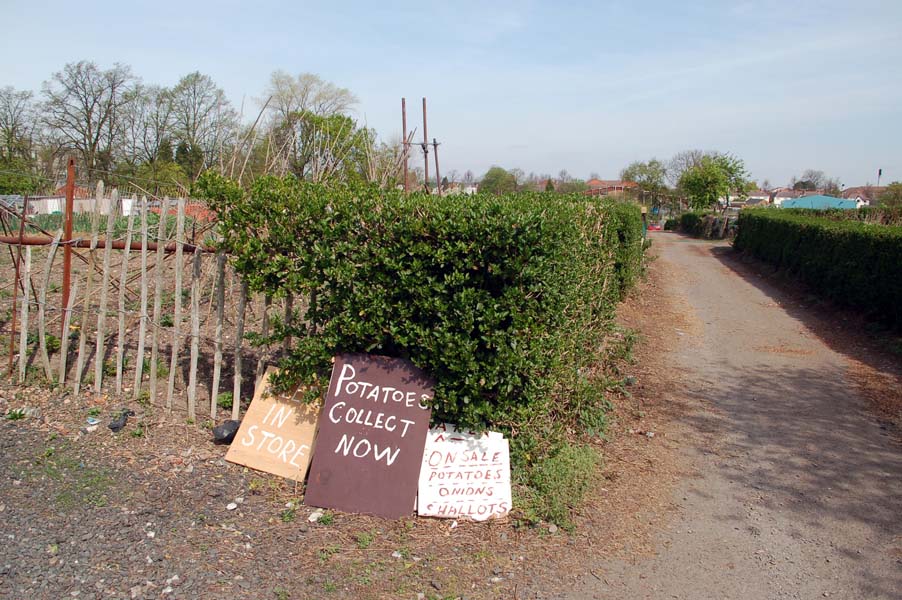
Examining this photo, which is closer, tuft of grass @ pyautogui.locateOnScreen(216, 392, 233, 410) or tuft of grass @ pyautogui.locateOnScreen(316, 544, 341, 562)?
tuft of grass @ pyautogui.locateOnScreen(316, 544, 341, 562)

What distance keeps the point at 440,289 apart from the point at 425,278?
133 millimetres

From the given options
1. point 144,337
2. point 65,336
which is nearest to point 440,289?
point 144,337

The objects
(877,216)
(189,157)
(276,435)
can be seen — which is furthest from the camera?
(189,157)

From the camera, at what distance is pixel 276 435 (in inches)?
187

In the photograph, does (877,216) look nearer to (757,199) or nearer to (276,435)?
(276,435)

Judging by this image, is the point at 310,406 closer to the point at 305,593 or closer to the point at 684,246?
the point at 305,593

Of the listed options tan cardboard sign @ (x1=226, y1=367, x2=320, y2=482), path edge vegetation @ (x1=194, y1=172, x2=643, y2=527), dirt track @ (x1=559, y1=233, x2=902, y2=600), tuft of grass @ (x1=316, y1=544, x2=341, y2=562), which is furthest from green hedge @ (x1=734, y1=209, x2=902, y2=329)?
tuft of grass @ (x1=316, y1=544, x2=341, y2=562)

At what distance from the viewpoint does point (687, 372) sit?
8.09 meters

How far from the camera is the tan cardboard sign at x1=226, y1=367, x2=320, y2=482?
466cm

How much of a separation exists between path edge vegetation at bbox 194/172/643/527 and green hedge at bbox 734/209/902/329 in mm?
7754

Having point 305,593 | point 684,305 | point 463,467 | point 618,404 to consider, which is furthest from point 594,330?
point 684,305

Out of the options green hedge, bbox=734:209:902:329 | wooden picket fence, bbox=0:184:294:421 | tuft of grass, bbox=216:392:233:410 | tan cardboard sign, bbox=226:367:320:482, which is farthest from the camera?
green hedge, bbox=734:209:902:329

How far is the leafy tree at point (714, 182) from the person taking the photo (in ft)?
148

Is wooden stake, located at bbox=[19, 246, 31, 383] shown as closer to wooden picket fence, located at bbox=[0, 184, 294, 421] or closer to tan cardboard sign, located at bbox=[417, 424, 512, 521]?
wooden picket fence, located at bbox=[0, 184, 294, 421]
